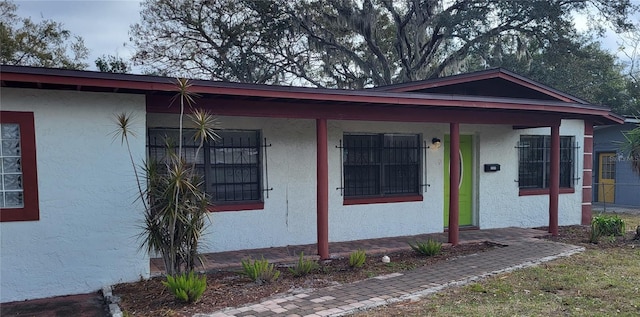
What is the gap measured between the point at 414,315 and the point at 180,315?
2357 millimetres

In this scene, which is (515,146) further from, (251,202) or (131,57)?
(131,57)

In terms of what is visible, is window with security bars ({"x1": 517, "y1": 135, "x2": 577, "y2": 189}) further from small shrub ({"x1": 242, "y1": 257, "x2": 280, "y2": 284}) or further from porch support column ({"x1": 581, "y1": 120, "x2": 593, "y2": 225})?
small shrub ({"x1": 242, "y1": 257, "x2": 280, "y2": 284})

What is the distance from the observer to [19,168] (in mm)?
5145

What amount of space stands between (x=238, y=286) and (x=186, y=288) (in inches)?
34.4

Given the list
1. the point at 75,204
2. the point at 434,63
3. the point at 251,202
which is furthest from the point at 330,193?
the point at 434,63

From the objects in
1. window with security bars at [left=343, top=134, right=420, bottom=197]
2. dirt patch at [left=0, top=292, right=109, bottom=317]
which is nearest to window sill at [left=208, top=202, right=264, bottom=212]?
window with security bars at [left=343, top=134, right=420, bottom=197]

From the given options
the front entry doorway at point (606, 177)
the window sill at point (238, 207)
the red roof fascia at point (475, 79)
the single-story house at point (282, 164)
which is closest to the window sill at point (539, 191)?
the single-story house at point (282, 164)

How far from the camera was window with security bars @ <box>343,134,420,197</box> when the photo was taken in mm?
8375

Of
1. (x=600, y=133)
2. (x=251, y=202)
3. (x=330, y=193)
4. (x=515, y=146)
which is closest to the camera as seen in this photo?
(x=251, y=202)

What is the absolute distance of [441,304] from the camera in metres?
4.83

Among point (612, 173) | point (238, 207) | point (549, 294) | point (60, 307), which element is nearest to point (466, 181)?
point (549, 294)

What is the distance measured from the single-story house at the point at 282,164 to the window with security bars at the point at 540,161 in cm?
3

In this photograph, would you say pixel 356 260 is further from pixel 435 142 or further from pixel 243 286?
pixel 435 142

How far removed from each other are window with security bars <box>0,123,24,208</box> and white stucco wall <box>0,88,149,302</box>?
0.71 feet
